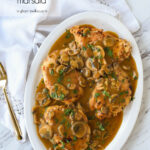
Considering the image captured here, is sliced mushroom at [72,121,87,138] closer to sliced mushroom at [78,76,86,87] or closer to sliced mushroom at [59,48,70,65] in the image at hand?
sliced mushroom at [78,76,86,87]

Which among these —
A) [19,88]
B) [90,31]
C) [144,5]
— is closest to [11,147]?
[19,88]

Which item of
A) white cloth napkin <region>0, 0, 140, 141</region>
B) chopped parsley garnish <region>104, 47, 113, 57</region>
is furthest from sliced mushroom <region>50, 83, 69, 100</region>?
chopped parsley garnish <region>104, 47, 113, 57</region>

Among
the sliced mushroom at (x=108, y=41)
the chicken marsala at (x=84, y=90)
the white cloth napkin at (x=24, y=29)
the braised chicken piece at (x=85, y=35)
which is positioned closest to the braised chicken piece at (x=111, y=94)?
the chicken marsala at (x=84, y=90)

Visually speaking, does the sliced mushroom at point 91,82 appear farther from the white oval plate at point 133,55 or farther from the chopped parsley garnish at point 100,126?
the white oval plate at point 133,55

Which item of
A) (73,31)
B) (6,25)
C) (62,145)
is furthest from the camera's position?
(6,25)

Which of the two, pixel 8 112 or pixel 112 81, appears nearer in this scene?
pixel 112 81

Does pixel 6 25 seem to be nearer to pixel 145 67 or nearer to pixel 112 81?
pixel 112 81

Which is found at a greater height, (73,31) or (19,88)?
(73,31)
